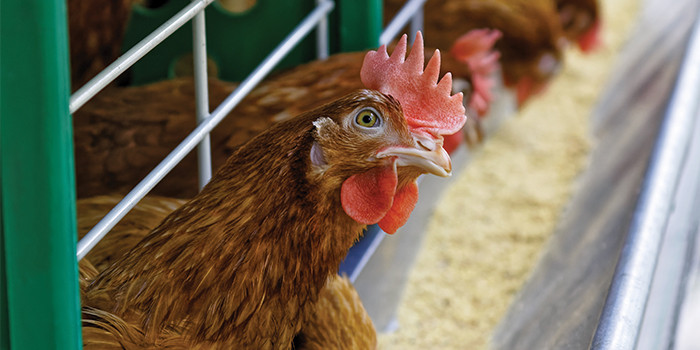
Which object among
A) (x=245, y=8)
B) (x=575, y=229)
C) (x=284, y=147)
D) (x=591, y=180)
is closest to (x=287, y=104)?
(x=245, y=8)

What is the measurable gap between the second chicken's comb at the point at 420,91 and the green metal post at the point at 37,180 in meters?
0.40

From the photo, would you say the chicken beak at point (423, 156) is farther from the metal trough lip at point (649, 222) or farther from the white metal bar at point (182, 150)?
the metal trough lip at point (649, 222)

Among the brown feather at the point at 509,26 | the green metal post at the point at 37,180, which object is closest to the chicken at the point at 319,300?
the green metal post at the point at 37,180

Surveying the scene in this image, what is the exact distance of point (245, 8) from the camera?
71.5 inches

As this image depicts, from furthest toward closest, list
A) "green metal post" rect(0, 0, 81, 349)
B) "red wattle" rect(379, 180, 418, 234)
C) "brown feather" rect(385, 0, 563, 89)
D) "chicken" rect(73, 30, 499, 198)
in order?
"brown feather" rect(385, 0, 563, 89) → "chicken" rect(73, 30, 499, 198) → "red wattle" rect(379, 180, 418, 234) → "green metal post" rect(0, 0, 81, 349)

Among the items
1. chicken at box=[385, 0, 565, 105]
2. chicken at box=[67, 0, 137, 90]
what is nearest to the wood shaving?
chicken at box=[385, 0, 565, 105]

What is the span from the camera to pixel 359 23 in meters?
1.68

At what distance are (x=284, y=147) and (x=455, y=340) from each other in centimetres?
92

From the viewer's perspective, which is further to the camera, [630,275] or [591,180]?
[591,180]

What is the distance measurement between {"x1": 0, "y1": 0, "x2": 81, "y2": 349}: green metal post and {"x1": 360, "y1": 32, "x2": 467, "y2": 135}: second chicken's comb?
1.30 ft

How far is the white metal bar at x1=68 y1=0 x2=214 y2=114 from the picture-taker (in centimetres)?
92

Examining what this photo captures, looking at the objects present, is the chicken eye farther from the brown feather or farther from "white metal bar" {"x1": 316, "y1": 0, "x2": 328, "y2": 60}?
the brown feather

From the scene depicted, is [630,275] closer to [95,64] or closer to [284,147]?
[284,147]

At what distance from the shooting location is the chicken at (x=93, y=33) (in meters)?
1.73
